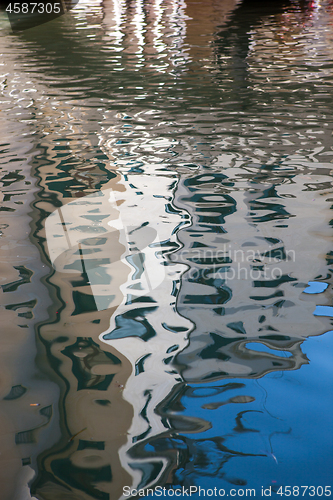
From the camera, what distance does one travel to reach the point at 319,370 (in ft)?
6.38

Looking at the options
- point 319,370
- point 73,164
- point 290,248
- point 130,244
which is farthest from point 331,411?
point 73,164

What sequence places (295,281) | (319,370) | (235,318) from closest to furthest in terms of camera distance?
(319,370), (235,318), (295,281)

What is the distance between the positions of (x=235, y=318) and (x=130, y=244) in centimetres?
101

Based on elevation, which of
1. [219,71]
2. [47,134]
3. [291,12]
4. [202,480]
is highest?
[291,12]

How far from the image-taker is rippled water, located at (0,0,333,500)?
1.60 m

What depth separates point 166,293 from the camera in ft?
8.07

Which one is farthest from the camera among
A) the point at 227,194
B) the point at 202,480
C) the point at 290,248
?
the point at 227,194

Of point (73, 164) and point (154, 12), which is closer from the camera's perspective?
point (73, 164)

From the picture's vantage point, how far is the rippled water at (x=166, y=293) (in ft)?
5.26

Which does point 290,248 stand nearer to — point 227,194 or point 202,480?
point 227,194

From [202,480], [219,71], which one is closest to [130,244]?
[202,480]

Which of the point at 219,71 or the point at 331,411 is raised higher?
the point at 219,71

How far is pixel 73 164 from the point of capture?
416cm

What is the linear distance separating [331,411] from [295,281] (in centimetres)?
94
